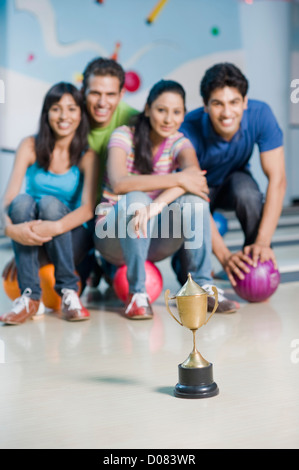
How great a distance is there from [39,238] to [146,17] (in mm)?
4885

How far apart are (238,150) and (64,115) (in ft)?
2.62

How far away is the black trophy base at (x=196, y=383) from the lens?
1894mm

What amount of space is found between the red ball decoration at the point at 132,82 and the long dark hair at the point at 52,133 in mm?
4174

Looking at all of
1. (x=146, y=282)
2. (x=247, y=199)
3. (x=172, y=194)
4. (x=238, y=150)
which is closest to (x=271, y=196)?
(x=247, y=199)

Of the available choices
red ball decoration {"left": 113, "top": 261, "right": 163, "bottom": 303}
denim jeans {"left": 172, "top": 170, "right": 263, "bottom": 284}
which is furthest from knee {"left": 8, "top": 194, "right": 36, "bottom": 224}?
denim jeans {"left": 172, "top": 170, "right": 263, "bottom": 284}

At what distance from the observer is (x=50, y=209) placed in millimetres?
2969

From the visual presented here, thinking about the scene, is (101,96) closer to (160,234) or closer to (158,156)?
(158,156)

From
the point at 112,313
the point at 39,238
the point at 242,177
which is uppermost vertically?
the point at 242,177

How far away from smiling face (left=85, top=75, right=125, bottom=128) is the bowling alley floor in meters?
0.86

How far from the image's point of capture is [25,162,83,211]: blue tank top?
3.08 m

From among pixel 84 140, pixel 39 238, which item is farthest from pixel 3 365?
pixel 84 140

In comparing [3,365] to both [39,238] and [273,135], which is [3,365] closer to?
[39,238]

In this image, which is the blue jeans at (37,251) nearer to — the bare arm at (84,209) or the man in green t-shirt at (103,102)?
the bare arm at (84,209)
